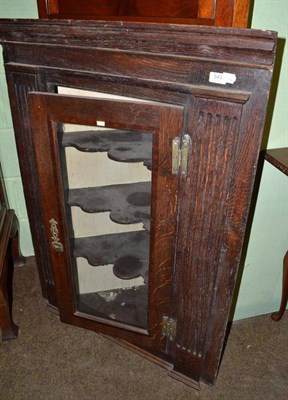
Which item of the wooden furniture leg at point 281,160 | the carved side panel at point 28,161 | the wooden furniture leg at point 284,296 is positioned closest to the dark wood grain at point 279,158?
the wooden furniture leg at point 281,160

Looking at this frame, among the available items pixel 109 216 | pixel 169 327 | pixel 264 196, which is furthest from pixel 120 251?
pixel 264 196

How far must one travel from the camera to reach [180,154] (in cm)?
96

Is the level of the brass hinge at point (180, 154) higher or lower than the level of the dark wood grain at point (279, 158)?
higher

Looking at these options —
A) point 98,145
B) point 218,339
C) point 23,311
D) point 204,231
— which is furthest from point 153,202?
point 23,311

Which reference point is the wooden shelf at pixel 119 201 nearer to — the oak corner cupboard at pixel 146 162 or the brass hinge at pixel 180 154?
the oak corner cupboard at pixel 146 162

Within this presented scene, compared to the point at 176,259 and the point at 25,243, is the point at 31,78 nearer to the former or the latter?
the point at 176,259

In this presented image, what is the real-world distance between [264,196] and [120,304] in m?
0.74

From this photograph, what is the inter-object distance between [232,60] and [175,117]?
0.63 ft

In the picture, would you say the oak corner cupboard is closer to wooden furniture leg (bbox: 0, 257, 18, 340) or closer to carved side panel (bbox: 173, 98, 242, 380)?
carved side panel (bbox: 173, 98, 242, 380)

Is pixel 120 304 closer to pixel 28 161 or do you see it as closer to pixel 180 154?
pixel 28 161

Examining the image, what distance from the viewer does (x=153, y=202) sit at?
1.07 metres

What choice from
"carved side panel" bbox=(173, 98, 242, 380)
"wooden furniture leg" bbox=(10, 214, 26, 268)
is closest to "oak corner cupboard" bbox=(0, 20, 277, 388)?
"carved side panel" bbox=(173, 98, 242, 380)

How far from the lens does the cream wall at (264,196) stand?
1083mm

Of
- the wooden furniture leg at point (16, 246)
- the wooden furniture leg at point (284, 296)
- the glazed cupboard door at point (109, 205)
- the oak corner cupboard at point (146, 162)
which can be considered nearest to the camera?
the oak corner cupboard at point (146, 162)
